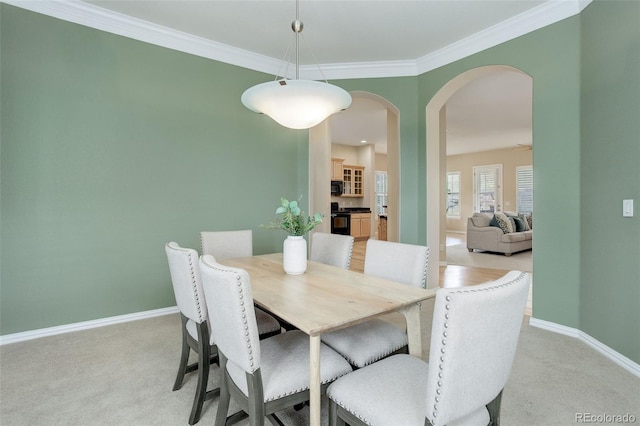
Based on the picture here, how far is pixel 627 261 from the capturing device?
223 centimetres

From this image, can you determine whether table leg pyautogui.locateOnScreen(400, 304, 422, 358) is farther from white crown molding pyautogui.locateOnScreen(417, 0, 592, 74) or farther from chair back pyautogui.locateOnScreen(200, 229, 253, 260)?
white crown molding pyautogui.locateOnScreen(417, 0, 592, 74)

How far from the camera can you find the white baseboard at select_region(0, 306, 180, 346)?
8.68ft

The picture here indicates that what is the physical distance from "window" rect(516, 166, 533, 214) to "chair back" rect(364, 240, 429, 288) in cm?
931

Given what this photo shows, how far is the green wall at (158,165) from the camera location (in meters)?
2.38

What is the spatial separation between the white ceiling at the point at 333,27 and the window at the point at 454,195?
7.19 m

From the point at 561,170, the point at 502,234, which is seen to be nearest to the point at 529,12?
the point at 561,170

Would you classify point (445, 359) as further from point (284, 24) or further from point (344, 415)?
point (284, 24)

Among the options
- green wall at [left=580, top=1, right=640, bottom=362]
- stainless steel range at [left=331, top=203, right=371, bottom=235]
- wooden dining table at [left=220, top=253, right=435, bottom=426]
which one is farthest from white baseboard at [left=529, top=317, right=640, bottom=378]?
stainless steel range at [left=331, top=203, right=371, bottom=235]

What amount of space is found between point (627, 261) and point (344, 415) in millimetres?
2314

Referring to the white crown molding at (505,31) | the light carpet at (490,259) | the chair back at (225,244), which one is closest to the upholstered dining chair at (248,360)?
the chair back at (225,244)

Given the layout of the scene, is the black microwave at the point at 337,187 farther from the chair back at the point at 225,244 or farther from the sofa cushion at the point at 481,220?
the chair back at the point at 225,244

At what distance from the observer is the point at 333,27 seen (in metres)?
3.12

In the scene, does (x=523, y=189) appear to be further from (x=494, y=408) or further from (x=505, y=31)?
(x=494, y=408)

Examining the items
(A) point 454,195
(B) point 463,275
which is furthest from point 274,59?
(A) point 454,195
